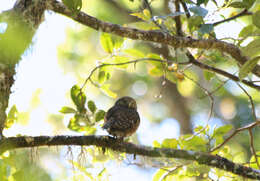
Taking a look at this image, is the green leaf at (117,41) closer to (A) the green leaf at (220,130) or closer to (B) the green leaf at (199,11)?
(B) the green leaf at (199,11)

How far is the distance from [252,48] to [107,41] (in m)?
1.00

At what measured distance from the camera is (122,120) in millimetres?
2582

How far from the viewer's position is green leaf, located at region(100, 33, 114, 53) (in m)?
2.29

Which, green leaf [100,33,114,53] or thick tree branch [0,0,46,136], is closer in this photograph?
thick tree branch [0,0,46,136]

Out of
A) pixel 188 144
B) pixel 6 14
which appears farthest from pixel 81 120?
pixel 6 14

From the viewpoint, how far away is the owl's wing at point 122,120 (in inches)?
96.9

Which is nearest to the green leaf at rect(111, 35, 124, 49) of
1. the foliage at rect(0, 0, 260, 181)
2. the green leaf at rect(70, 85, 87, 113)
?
the foliage at rect(0, 0, 260, 181)

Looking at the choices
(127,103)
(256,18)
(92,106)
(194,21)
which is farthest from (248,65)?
(127,103)

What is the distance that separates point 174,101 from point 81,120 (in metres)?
3.37

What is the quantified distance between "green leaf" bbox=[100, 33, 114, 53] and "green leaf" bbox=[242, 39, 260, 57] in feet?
3.07

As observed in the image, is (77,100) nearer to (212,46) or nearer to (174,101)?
(212,46)

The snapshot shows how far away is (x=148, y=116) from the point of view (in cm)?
622

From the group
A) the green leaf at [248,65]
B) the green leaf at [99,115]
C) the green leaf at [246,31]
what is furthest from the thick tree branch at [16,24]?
the green leaf at [246,31]

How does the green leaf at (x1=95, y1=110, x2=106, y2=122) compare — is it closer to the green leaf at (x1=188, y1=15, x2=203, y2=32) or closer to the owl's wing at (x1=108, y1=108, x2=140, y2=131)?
the owl's wing at (x1=108, y1=108, x2=140, y2=131)
